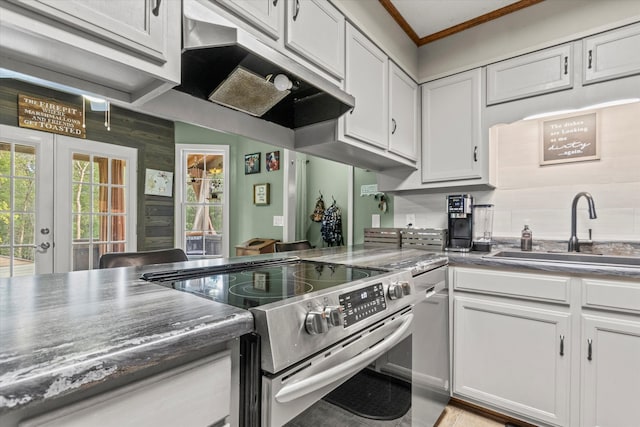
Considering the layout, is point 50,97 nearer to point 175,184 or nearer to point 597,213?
point 175,184

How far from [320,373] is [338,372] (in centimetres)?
7

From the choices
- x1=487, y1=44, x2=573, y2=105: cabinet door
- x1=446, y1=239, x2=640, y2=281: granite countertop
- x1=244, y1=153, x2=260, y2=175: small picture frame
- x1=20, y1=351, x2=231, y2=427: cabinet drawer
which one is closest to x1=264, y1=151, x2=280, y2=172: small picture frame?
x1=244, y1=153, x2=260, y2=175: small picture frame

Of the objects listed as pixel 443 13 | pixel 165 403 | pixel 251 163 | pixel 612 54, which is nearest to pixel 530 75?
pixel 612 54

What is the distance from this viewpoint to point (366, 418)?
3.17ft

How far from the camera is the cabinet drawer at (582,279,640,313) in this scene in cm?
135

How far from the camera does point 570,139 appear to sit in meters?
2.01

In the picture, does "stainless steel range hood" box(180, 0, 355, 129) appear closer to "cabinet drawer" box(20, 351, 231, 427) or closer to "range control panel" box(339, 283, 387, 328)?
"range control panel" box(339, 283, 387, 328)

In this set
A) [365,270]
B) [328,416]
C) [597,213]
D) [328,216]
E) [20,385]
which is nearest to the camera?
[20,385]

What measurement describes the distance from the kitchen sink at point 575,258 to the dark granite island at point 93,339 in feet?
5.74

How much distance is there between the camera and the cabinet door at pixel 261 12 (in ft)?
3.76

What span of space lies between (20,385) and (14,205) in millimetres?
3612

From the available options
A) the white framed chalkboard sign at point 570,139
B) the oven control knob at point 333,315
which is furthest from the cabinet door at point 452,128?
the oven control knob at point 333,315

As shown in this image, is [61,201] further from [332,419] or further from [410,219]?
[332,419]

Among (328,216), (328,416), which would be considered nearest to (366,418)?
(328,416)
